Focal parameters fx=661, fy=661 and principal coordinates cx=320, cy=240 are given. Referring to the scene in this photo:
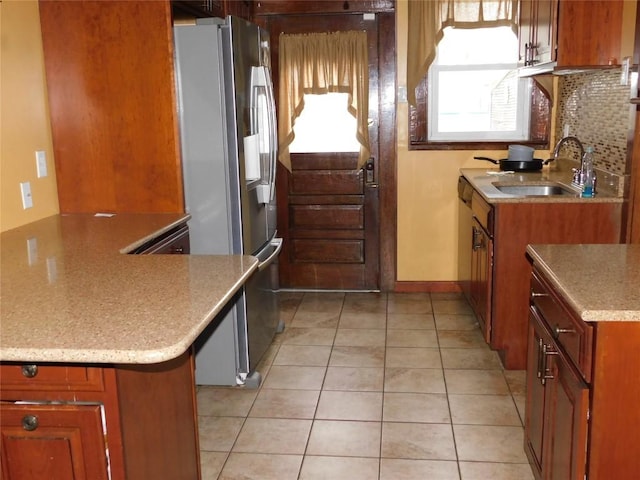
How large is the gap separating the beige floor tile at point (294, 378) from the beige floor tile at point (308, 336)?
39cm

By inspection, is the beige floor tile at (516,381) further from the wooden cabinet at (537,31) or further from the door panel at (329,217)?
the door panel at (329,217)

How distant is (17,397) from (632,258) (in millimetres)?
1891

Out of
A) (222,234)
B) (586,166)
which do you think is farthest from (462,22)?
(222,234)

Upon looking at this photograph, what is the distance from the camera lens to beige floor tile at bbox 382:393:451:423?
9.93 ft

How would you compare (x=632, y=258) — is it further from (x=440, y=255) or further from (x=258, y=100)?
(x=440, y=255)

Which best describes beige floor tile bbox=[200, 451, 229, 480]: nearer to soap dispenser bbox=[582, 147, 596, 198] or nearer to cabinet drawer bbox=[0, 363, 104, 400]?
cabinet drawer bbox=[0, 363, 104, 400]

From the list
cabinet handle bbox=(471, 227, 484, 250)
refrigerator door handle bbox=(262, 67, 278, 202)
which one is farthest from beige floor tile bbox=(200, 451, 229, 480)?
cabinet handle bbox=(471, 227, 484, 250)

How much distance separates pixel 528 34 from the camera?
3.94 m

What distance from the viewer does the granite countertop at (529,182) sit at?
130 inches

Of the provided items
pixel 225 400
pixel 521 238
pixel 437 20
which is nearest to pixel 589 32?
pixel 521 238

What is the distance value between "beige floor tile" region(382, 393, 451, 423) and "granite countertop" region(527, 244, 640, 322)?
1.07 metres

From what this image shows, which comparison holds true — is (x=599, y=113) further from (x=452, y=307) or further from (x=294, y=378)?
(x=294, y=378)

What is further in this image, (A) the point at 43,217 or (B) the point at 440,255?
(B) the point at 440,255

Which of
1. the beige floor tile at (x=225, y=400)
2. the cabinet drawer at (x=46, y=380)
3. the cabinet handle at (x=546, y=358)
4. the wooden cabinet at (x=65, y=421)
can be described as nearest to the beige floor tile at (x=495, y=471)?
the cabinet handle at (x=546, y=358)
